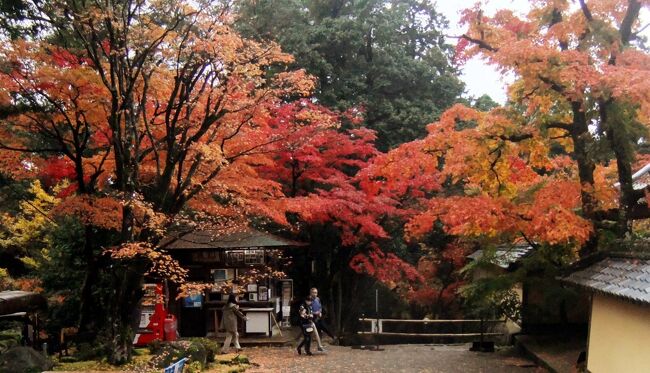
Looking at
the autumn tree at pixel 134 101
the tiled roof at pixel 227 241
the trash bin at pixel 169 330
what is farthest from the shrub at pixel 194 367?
the tiled roof at pixel 227 241

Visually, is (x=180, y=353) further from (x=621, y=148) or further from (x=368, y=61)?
(x=368, y=61)

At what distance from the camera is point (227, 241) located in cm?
1617

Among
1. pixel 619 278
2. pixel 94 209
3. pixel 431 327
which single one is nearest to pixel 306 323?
pixel 94 209

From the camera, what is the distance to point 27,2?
11281 mm

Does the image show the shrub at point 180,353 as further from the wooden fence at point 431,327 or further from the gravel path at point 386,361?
the wooden fence at point 431,327

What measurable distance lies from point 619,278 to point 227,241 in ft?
36.3

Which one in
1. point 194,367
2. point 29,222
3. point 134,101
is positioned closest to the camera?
point 194,367

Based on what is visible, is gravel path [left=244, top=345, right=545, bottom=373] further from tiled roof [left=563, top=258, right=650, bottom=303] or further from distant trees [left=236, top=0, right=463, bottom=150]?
distant trees [left=236, top=0, right=463, bottom=150]

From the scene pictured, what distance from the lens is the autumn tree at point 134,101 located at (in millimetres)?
11344

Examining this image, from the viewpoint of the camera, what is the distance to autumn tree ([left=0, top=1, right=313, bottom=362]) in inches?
447

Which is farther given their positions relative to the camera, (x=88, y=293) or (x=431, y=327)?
(x=431, y=327)

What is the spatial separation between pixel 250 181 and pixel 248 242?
1.92 m

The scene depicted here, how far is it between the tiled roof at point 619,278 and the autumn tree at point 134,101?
24.9 feet

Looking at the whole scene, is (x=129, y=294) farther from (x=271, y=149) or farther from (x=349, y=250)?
(x=349, y=250)
